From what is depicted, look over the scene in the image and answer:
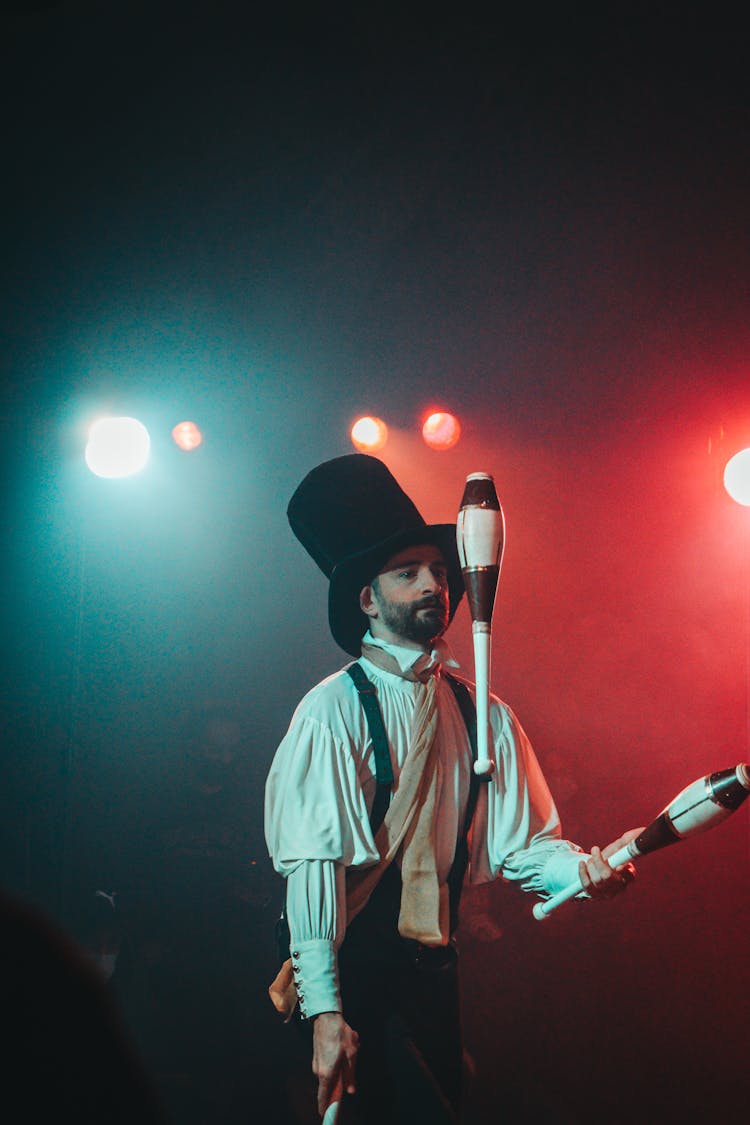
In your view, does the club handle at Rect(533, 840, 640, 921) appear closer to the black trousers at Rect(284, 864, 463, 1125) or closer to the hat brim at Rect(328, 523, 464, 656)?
the black trousers at Rect(284, 864, 463, 1125)

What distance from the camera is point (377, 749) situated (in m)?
2.29

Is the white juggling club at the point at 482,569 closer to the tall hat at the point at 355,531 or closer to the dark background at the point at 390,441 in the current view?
the tall hat at the point at 355,531

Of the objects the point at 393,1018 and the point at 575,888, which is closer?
the point at 575,888

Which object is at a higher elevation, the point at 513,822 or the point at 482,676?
the point at 482,676

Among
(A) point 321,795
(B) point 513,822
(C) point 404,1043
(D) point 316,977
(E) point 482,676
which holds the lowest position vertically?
(C) point 404,1043

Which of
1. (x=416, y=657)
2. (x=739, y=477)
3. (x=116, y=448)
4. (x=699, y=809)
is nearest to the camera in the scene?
(x=699, y=809)

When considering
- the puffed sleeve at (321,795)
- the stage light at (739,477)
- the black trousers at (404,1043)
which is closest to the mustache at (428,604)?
the puffed sleeve at (321,795)

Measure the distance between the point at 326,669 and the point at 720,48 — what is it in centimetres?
265

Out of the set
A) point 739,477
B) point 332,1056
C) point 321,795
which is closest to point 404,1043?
point 332,1056

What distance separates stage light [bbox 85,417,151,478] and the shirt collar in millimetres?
1103

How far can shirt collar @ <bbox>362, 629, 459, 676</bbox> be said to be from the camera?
2.43 m

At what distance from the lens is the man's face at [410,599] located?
2453mm

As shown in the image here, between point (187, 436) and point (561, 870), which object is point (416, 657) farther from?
point (187, 436)

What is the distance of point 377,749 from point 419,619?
37 cm
